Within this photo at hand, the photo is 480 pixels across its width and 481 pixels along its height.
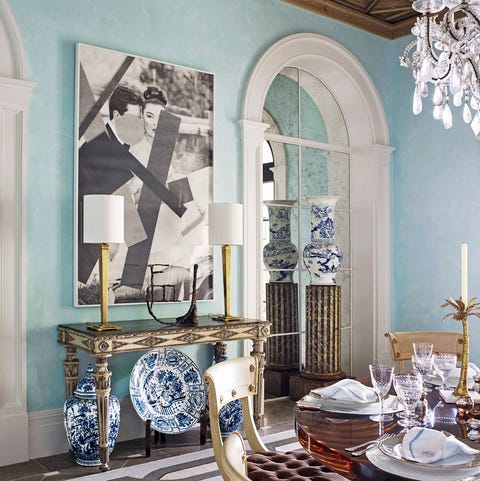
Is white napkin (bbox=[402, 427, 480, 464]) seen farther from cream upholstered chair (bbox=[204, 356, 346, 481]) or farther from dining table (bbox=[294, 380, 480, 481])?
cream upholstered chair (bbox=[204, 356, 346, 481])

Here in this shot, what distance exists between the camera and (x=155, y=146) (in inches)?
171

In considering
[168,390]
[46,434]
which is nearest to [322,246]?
[168,390]

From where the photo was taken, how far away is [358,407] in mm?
2158

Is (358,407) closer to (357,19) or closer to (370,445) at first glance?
(370,445)

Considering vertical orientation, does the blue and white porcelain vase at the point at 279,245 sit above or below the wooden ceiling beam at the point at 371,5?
below

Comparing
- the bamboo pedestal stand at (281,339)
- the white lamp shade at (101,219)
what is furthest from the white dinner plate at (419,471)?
the bamboo pedestal stand at (281,339)

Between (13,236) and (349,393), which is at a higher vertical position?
(13,236)

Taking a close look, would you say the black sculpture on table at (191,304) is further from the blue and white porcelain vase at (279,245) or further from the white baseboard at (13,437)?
the blue and white porcelain vase at (279,245)

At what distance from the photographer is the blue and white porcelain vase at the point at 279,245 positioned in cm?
546

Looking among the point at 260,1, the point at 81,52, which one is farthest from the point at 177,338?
the point at 260,1

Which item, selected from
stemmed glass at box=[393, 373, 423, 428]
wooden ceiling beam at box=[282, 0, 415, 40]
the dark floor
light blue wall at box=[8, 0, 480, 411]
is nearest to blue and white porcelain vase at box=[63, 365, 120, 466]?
the dark floor

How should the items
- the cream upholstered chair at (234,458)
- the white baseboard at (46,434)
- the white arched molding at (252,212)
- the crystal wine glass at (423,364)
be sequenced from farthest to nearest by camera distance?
the white arched molding at (252,212) → the white baseboard at (46,434) → the crystal wine glass at (423,364) → the cream upholstered chair at (234,458)

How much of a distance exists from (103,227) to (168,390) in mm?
1177

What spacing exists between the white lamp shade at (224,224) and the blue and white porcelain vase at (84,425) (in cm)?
127
